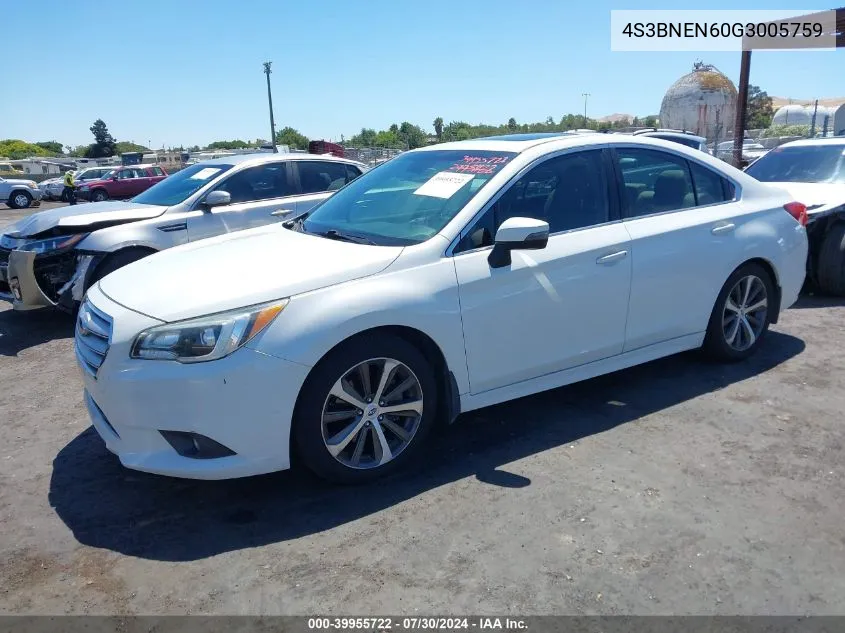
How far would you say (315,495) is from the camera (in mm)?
3400

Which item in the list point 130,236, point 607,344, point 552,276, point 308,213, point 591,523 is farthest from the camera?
point 130,236

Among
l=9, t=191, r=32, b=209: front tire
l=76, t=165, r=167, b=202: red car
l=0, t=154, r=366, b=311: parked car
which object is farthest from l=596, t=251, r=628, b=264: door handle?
l=9, t=191, r=32, b=209: front tire

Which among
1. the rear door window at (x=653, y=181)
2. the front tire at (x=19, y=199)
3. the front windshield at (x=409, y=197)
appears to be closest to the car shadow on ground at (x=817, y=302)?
the rear door window at (x=653, y=181)

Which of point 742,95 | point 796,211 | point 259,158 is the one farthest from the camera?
point 742,95

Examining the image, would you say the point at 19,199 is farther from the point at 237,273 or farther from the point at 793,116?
the point at 793,116

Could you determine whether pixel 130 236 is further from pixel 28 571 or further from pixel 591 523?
pixel 591 523

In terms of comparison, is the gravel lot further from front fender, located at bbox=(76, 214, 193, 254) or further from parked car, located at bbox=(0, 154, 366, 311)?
front fender, located at bbox=(76, 214, 193, 254)

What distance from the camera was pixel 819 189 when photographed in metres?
7.27

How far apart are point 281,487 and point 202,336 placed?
3.06 ft

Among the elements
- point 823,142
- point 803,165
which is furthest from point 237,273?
point 823,142

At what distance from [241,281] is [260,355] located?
48 centimetres

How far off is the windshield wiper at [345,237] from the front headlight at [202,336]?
86cm

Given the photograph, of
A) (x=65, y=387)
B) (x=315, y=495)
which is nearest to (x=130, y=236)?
(x=65, y=387)

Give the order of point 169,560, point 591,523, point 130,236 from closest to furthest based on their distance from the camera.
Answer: point 169,560
point 591,523
point 130,236
